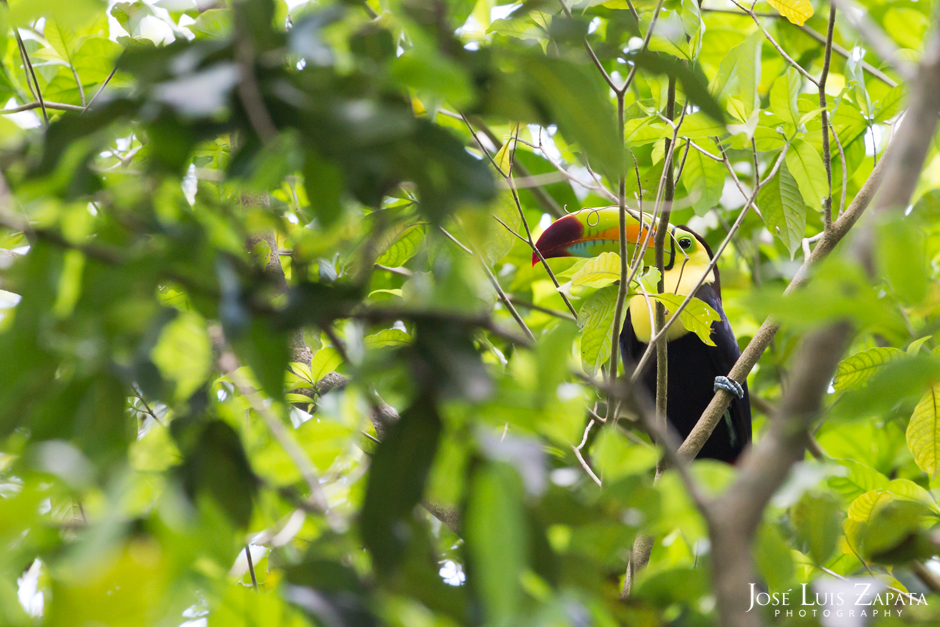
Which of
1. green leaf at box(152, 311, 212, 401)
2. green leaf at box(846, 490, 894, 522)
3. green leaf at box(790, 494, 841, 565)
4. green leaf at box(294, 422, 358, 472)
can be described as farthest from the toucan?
green leaf at box(152, 311, 212, 401)

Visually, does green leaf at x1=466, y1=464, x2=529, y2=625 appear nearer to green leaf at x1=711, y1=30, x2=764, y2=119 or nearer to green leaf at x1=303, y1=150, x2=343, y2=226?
green leaf at x1=303, y1=150, x2=343, y2=226

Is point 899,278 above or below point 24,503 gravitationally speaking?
above

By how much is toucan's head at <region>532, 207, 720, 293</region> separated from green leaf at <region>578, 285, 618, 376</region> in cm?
50

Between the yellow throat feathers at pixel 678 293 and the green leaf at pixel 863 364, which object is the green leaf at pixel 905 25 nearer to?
the yellow throat feathers at pixel 678 293

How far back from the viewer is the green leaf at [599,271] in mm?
1856

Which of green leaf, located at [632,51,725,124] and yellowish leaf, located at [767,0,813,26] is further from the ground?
green leaf, located at [632,51,725,124]

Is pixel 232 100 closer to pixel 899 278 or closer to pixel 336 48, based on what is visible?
pixel 336 48

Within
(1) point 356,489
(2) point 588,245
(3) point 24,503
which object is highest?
(3) point 24,503

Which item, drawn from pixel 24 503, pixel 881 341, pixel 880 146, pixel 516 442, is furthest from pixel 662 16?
pixel 881 341

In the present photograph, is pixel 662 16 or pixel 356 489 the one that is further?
pixel 662 16

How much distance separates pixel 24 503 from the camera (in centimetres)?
58

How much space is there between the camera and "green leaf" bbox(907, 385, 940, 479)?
2.01 metres

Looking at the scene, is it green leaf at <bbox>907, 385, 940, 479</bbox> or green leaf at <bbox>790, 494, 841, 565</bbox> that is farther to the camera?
green leaf at <bbox>907, 385, 940, 479</bbox>

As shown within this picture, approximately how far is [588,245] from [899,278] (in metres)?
2.57
